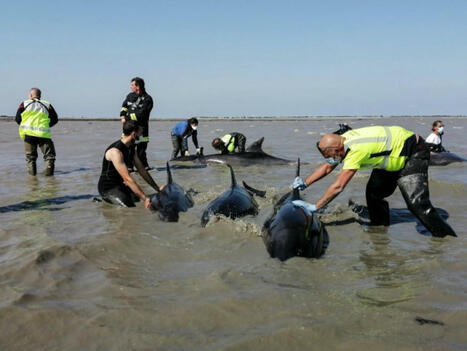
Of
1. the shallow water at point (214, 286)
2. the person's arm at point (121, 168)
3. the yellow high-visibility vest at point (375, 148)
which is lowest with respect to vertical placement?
the shallow water at point (214, 286)

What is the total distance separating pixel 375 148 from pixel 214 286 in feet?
9.80

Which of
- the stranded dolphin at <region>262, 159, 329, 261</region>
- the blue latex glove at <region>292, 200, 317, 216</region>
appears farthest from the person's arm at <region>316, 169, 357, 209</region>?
the stranded dolphin at <region>262, 159, 329, 261</region>

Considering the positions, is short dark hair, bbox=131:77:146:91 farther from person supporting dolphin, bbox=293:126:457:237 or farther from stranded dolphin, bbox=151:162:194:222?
person supporting dolphin, bbox=293:126:457:237

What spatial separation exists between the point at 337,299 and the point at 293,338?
0.92 metres

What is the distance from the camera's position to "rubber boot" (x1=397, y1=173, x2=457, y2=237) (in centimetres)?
626

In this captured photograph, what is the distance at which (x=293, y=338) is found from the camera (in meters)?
3.41

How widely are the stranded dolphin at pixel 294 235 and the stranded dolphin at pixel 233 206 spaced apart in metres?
1.34

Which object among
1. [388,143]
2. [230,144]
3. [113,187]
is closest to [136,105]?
[113,187]

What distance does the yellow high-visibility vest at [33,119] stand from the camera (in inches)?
464

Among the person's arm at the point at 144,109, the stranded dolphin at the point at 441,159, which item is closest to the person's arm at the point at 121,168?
the person's arm at the point at 144,109

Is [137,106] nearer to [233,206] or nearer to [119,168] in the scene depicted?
Result: [119,168]

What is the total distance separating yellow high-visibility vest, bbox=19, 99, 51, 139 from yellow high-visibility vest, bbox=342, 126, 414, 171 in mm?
8643

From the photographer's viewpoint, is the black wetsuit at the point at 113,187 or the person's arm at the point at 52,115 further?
the person's arm at the point at 52,115

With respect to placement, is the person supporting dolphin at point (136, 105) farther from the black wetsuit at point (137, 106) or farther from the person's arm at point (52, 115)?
the person's arm at point (52, 115)
